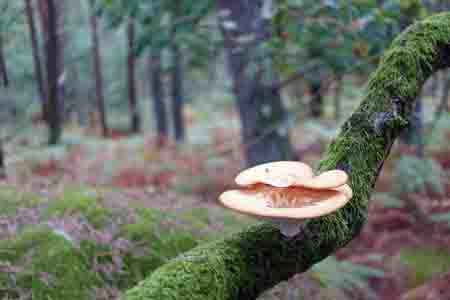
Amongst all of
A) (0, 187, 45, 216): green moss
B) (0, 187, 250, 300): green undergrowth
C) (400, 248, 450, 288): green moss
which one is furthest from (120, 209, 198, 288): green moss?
(400, 248, 450, 288): green moss

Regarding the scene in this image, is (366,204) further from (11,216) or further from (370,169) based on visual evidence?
(11,216)

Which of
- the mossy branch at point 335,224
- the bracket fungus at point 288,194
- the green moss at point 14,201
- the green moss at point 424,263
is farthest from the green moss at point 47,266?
the green moss at point 424,263

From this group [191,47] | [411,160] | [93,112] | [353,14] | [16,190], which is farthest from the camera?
[93,112]

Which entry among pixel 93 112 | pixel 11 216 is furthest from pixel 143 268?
pixel 93 112

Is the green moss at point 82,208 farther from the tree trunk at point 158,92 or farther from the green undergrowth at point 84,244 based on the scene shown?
the tree trunk at point 158,92

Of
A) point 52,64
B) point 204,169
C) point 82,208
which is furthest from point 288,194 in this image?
point 204,169

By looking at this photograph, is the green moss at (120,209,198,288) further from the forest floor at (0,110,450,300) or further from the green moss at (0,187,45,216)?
the green moss at (0,187,45,216)
